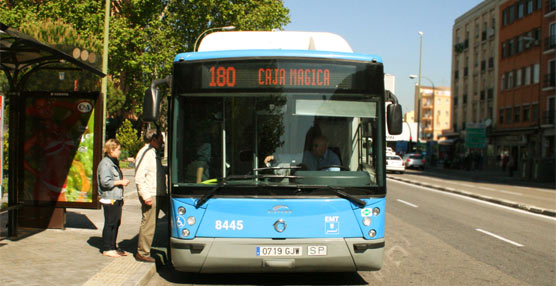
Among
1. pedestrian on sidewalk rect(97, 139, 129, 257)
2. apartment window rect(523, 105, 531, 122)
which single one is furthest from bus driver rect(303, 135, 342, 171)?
apartment window rect(523, 105, 531, 122)

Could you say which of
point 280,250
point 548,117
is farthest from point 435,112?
point 280,250

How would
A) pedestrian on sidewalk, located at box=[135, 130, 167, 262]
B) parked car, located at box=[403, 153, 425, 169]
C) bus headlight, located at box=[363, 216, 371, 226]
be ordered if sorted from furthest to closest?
parked car, located at box=[403, 153, 425, 169] < pedestrian on sidewalk, located at box=[135, 130, 167, 262] < bus headlight, located at box=[363, 216, 371, 226]

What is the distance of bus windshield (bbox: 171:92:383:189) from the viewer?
6562 millimetres

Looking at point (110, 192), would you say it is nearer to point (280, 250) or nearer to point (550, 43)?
point (280, 250)

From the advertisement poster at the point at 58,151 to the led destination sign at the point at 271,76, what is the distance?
12.7 ft

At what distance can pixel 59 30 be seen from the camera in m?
25.7

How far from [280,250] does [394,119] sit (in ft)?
6.12

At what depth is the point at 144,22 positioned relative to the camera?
4250cm

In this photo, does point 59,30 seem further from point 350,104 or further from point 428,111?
point 428,111

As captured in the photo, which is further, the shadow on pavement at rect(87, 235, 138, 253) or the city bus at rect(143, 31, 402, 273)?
the shadow on pavement at rect(87, 235, 138, 253)

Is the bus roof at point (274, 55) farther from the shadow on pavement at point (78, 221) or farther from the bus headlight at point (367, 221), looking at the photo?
the shadow on pavement at point (78, 221)

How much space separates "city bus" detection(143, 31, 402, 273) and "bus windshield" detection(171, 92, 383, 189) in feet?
0.04

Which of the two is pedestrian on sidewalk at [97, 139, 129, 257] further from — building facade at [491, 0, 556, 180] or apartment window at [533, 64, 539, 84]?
apartment window at [533, 64, 539, 84]

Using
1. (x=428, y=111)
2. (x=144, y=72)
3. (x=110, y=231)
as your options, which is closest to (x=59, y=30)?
(x=144, y=72)
